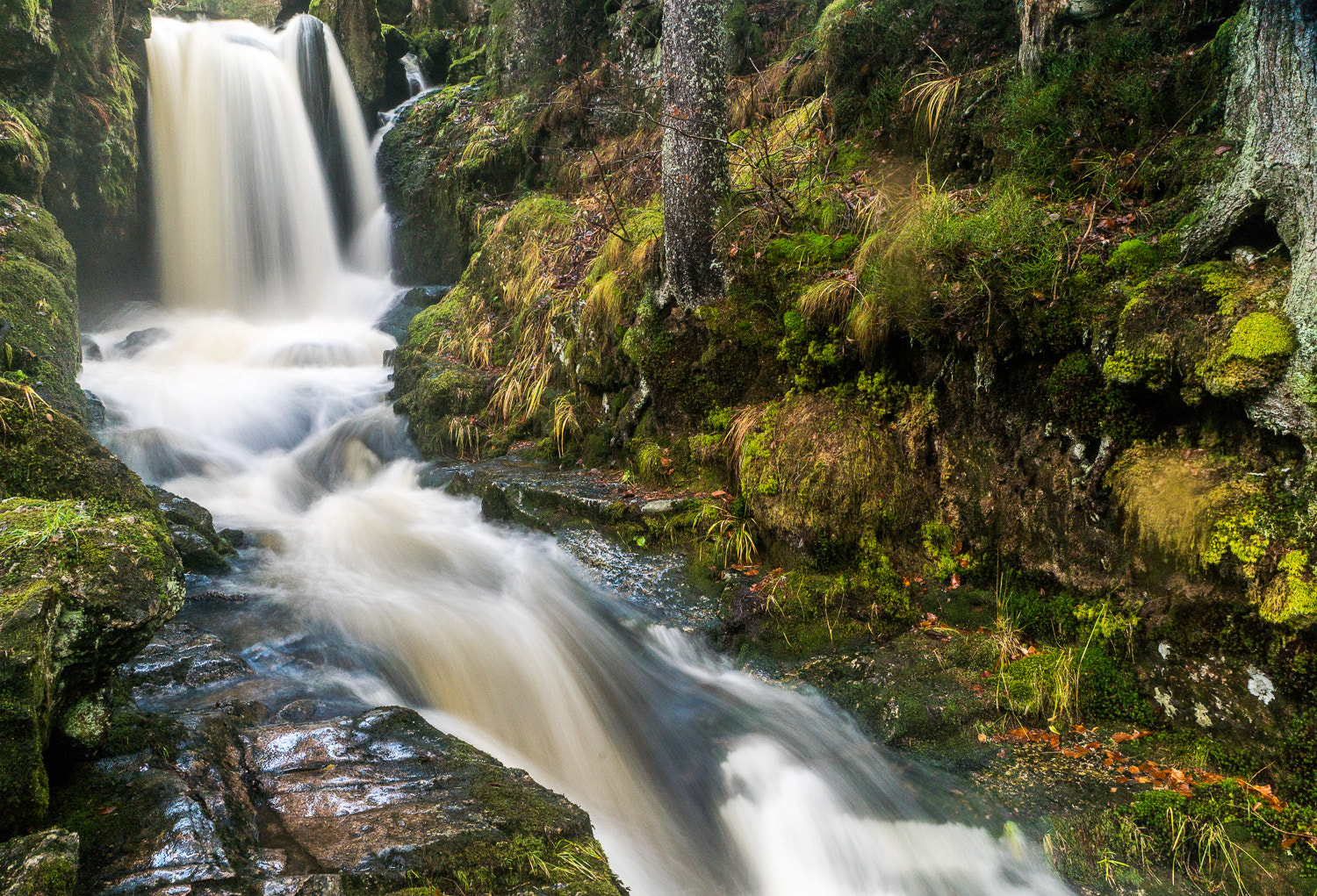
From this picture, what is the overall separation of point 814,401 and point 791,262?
4.11ft

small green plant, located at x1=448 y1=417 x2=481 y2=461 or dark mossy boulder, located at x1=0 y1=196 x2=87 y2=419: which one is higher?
dark mossy boulder, located at x1=0 y1=196 x2=87 y2=419

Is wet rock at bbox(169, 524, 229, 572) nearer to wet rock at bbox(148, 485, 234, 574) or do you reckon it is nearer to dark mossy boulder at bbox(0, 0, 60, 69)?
wet rock at bbox(148, 485, 234, 574)

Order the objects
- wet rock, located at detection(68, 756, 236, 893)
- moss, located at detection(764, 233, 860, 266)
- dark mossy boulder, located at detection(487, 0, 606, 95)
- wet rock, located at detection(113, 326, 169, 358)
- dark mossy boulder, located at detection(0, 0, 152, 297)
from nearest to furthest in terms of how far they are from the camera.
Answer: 1. wet rock, located at detection(68, 756, 236, 893)
2. moss, located at detection(764, 233, 860, 266)
3. dark mossy boulder, located at detection(0, 0, 152, 297)
4. wet rock, located at detection(113, 326, 169, 358)
5. dark mossy boulder, located at detection(487, 0, 606, 95)

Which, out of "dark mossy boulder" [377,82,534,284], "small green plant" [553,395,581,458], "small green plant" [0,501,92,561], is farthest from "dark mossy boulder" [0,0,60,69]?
"small green plant" [0,501,92,561]

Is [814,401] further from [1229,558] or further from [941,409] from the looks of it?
[1229,558]

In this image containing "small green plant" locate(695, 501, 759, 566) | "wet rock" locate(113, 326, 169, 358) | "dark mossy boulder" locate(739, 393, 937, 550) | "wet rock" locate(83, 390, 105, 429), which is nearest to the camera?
"dark mossy boulder" locate(739, 393, 937, 550)

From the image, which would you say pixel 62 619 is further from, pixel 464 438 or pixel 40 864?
pixel 464 438

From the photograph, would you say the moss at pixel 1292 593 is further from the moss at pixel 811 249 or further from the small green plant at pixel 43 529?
the small green plant at pixel 43 529

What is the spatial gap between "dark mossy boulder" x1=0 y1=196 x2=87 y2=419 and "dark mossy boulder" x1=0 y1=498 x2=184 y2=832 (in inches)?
179

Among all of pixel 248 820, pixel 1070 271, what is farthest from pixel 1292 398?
pixel 248 820

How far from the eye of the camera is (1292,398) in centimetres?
318

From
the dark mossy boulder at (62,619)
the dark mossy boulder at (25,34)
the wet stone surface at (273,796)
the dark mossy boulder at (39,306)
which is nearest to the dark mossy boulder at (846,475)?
the wet stone surface at (273,796)

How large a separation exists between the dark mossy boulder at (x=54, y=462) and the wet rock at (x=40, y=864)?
2198mm

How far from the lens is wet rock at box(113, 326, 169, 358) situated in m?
11.2
